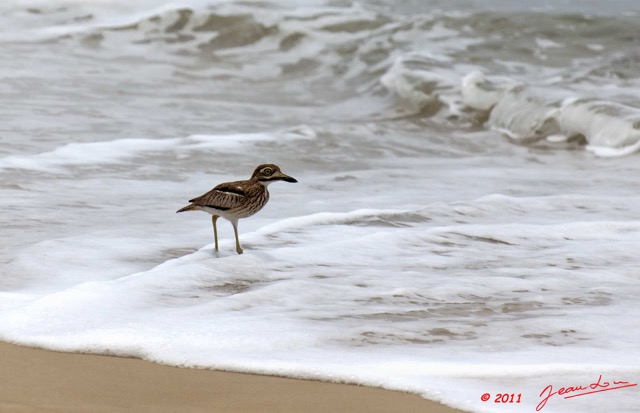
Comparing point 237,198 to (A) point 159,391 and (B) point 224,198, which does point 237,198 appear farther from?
(A) point 159,391

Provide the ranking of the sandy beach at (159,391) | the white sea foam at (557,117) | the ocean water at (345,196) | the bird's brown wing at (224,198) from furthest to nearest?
the white sea foam at (557,117) → the bird's brown wing at (224,198) → the ocean water at (345,196) → the sandy beach at (159,391)

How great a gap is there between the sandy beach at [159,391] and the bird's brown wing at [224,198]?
6.08 ft

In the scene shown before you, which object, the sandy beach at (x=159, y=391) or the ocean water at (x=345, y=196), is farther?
the ocean water at (x=345, y=196)

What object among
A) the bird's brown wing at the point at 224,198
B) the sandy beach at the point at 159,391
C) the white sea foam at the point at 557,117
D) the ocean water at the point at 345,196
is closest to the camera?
the sandy beach at the point at 159,391

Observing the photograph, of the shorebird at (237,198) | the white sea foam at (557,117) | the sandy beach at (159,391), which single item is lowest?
the white sea foam at (557,117)

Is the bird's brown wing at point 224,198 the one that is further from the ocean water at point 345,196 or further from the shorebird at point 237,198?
the ocean water at point 345,196

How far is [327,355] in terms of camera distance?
4.53 m

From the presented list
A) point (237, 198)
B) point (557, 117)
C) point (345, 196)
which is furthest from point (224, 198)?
point (557, 117)

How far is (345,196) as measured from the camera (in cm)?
824

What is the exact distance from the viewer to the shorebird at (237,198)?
622cm

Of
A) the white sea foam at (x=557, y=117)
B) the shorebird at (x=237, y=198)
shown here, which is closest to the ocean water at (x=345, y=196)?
the white sea foam at (x=557, y=117)

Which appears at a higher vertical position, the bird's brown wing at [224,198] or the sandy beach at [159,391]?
the bird's brown wing at [224,198]

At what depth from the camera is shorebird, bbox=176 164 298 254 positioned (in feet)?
20.4

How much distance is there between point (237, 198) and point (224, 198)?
0.23 ft
